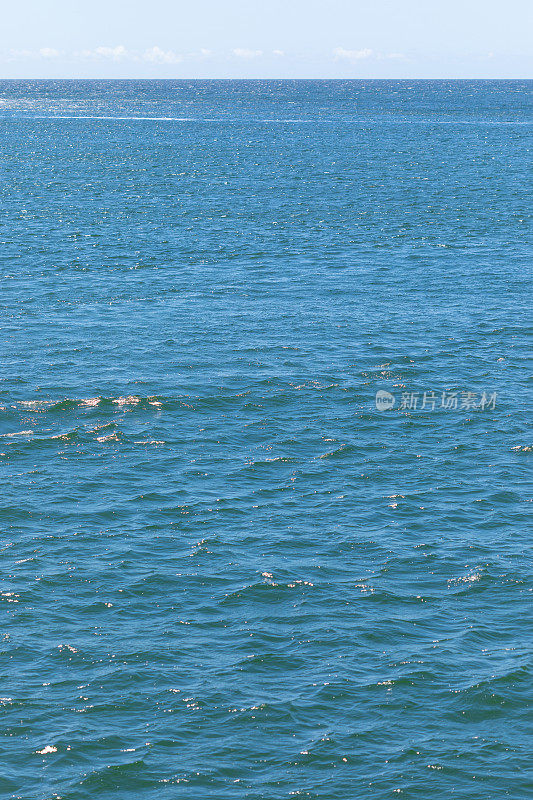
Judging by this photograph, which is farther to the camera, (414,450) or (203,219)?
(203,219)

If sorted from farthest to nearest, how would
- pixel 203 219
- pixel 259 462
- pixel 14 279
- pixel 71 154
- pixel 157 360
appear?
pixel 71 154 < pixel 203 219 < pixel 14 279 < pixel 157 360 < pixel 259 462

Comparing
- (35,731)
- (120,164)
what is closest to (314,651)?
(35,731)

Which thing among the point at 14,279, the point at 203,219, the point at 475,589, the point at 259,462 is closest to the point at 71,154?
the point at 203,219

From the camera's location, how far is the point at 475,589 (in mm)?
37594

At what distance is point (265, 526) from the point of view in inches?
1666

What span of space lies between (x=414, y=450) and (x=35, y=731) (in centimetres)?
2730

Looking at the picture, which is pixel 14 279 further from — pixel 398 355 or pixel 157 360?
pixel 398 355

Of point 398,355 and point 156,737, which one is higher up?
point 398,355

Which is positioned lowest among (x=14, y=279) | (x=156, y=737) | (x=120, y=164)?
(x=156, y=737)

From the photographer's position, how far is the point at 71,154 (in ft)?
634

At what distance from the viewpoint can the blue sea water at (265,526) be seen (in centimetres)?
2908

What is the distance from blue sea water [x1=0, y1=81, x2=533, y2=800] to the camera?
29078 millimetres

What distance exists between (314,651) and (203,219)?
285ft

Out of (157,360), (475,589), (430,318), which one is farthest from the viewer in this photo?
(430,318)
